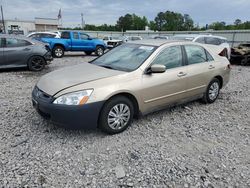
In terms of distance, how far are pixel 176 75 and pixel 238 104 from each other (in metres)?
2.17

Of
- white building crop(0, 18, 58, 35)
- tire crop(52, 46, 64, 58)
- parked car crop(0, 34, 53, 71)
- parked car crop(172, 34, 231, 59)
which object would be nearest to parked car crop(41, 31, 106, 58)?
tire crop(52, 46, 64, 58)

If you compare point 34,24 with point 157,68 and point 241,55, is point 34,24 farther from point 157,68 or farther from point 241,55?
point 157,68

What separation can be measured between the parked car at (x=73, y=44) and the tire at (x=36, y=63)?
494cm

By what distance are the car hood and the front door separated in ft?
1.95

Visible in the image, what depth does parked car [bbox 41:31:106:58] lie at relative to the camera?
13195 mm

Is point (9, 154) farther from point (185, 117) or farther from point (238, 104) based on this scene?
point (238, 104)

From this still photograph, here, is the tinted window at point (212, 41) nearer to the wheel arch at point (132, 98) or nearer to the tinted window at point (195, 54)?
the tinted window at point (195, 54)

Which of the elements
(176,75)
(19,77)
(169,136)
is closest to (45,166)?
(169,136)

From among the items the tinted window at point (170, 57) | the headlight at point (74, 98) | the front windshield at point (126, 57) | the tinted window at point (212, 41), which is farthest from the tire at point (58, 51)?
the headlight at point (74, 98)

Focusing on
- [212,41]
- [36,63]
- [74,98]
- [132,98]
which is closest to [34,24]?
[36,63]

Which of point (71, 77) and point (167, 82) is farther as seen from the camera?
point (167, 82)

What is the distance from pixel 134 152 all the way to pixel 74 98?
1154mm

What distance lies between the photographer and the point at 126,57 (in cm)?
402

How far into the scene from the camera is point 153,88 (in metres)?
3.68
